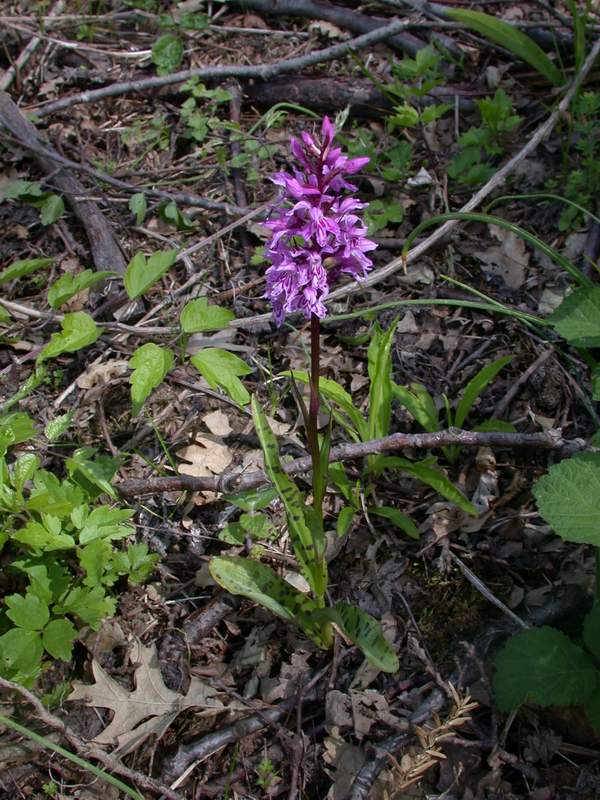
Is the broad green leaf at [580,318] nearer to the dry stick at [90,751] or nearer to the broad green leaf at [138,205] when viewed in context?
the dry stick at [90,751]

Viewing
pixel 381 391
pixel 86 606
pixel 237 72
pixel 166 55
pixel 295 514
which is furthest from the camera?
pixel 166 55

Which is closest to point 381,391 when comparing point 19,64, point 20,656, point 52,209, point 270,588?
point 270,588

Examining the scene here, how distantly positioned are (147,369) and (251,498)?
1.99 ft

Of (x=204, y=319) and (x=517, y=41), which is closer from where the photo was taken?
(x=204, y=319)

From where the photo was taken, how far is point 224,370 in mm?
2562

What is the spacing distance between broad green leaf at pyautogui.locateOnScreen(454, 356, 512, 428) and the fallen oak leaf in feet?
4.23

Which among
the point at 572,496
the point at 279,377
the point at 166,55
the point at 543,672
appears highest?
the point at 166,55

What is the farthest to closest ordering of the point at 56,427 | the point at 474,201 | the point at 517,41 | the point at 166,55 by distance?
the point at 166,55
the point at 517,41
the point at 474,201
the point at 56,427

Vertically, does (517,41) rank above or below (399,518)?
above

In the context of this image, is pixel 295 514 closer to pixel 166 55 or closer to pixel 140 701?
pixel 140 701

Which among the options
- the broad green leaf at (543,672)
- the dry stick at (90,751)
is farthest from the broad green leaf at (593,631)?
the dry stick at (90,751)

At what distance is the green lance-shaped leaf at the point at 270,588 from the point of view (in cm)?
209

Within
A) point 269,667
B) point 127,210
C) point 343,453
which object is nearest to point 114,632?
point 269,667

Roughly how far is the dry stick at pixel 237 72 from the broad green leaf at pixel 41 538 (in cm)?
273
